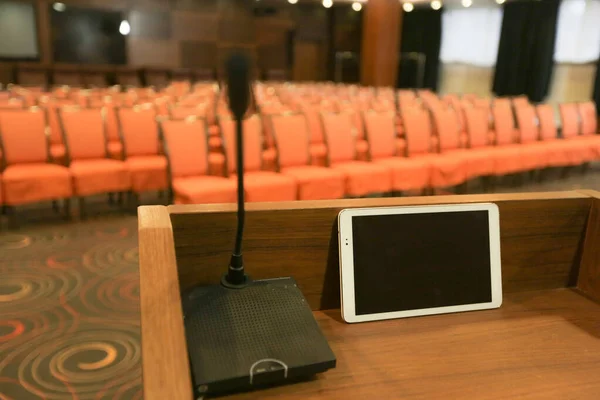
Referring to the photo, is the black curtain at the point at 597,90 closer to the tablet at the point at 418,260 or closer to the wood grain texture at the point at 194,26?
the wood grain texture at the point at 194,26

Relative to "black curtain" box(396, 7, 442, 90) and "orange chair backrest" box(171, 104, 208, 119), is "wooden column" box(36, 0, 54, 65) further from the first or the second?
"black curtain" box(396, 7, 442, 90)

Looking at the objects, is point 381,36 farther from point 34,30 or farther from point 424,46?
point 34,30

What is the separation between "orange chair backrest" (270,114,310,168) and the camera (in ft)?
13.5

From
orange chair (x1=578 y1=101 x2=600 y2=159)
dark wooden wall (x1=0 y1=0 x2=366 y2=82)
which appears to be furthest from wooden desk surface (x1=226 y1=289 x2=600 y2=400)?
dark wooden wall (x1=0 y1=0 x2=366 y2=82)

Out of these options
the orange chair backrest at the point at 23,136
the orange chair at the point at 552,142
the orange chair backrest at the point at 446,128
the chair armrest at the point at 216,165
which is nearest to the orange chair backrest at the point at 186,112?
the chair armrest at the point at 216,165

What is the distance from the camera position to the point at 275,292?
3.07 feet

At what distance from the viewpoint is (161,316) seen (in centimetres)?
70

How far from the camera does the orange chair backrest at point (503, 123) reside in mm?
5871

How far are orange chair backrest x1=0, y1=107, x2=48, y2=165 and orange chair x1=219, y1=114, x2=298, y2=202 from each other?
1.38 meters

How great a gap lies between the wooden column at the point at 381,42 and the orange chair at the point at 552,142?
6.39 meters

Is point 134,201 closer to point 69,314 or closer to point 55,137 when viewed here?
point 55,137

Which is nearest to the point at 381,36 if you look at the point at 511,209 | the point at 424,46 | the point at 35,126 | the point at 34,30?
the point at 424,46

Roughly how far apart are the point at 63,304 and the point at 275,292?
6.82 feet

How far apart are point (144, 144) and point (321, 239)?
3.68m
